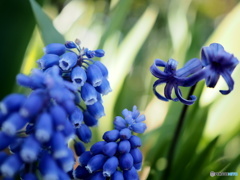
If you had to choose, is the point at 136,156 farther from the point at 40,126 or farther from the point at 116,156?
the point at 40,126

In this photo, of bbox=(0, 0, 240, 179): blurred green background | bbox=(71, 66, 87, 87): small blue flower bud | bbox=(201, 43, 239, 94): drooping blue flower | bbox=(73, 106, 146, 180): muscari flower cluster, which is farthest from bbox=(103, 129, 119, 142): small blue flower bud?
bbox=(0, 0, 240, 179): blurred green background

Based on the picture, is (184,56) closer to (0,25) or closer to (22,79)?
(0,25)

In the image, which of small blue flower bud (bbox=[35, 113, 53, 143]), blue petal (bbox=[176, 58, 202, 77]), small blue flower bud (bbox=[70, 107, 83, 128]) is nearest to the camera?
small blue flower bud (bbox=[35, 113, 53, 143])

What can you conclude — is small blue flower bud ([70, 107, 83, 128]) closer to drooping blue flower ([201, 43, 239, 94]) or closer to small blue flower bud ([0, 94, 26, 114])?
small blue flower bud ([0, 94, 26, 114])

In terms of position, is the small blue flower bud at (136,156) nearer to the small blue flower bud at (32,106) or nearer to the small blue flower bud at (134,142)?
the small blue flower bud at (134,142)

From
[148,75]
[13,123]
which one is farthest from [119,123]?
[148,75]

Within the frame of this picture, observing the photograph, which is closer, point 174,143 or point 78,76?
point 78,76
